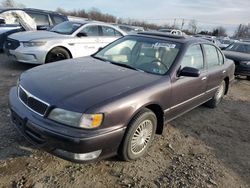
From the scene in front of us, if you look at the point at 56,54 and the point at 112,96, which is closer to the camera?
the point at 112,96

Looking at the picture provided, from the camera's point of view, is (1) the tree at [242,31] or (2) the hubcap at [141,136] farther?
(1) the tree at [242,31]

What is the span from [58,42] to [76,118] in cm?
515

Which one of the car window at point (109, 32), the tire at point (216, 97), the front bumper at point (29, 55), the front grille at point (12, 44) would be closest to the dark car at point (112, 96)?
the tire at point (216, 97)

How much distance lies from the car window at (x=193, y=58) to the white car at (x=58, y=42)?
4.23 m

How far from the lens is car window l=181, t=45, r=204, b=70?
412 cm

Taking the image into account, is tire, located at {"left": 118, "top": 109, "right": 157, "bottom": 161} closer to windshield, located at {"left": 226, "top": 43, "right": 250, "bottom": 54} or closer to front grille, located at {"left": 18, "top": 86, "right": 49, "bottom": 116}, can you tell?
front grille, located at {"left": 18, "top": 86, "right": 49, "bottom": 116}

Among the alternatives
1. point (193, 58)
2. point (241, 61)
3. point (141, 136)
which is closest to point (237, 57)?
point (241, 61)

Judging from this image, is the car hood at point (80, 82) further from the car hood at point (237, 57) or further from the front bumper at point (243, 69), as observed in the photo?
the car hood at point (237, 57)

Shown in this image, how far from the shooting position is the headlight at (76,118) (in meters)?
A: 2.68

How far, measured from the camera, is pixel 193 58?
438 cm

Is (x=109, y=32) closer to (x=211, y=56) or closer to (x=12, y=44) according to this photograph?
(x=12, y=44)

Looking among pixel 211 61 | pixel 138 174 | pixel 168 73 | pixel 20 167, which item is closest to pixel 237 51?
pixel 211 61

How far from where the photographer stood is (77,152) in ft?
8.80

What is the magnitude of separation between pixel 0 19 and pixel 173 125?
25.0ft
